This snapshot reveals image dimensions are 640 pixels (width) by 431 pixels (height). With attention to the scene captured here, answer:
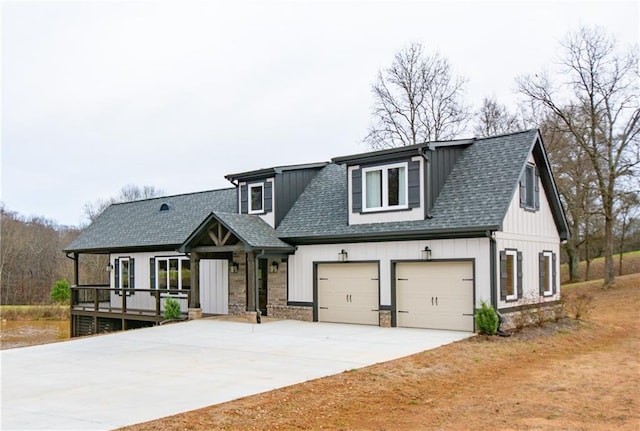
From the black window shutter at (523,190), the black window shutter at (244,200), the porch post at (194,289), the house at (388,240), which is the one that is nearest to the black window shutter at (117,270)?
the house at (388,240)

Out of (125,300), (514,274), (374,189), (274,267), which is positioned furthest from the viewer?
(125,300)

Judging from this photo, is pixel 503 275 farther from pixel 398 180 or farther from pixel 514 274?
pixel 398 180

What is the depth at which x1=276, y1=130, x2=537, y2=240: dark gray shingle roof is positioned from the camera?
1469 centimetres

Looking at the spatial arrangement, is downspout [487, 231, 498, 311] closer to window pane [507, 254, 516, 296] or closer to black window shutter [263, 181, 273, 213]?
window pane [507, 254, 516, 296]

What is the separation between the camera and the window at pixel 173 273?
2159 cm

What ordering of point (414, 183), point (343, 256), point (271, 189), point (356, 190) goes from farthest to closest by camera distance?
point (271, 189) → point (356, 190) → point (343, 256) → point (414, 183)

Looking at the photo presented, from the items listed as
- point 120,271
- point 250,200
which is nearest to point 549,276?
point 250,200

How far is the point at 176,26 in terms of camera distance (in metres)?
14.5

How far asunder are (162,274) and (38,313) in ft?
58.2

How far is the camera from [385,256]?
640 inches

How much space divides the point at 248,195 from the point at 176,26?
7.40 m

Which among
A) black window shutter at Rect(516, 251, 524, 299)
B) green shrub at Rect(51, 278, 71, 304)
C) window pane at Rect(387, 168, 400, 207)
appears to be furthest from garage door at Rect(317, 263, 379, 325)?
green shrub at Rect(51, 278, 71, 304)

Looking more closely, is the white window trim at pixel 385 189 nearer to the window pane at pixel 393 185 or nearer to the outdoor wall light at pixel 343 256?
the window pane at pixel 393 185

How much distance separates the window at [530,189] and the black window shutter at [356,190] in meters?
4.59
